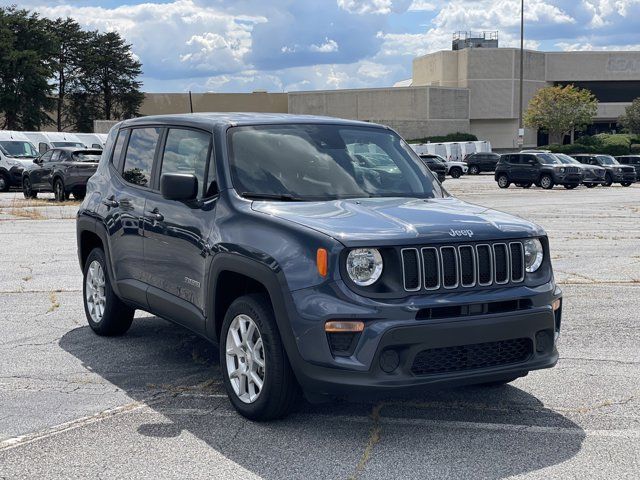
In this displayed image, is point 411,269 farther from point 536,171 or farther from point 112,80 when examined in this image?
point 112,80

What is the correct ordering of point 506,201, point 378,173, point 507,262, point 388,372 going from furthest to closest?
point 506,201
point 378,173
point 507,262
point 388,372

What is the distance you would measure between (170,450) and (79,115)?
303 feet

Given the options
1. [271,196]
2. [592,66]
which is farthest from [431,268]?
[592,66]

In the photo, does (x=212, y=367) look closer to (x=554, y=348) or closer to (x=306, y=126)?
(x=306, y=126)

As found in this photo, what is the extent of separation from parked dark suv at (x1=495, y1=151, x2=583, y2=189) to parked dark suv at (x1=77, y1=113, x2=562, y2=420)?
113 feet

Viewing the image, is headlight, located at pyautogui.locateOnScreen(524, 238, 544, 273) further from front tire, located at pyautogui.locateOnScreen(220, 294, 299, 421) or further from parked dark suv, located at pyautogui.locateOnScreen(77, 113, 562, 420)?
front tire, located at pyautogui.locateOnScreen(220, 294, 299, 421)

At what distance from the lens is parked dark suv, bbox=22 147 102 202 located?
82.8ft

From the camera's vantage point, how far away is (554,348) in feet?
18.1

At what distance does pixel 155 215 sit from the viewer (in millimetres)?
6676

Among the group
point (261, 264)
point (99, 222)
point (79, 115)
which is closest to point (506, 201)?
point (99, 222)

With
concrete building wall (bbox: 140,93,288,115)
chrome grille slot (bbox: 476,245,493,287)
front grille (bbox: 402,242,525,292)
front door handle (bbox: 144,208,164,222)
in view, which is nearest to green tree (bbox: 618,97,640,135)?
concrete building wall (bbox: 140,93,288,115)

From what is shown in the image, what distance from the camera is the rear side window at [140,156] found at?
7090 mm

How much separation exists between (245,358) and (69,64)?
305 ft

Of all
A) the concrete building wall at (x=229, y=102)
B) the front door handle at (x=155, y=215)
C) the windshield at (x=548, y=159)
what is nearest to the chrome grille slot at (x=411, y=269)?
the front door handle at (x=155, y=215)
